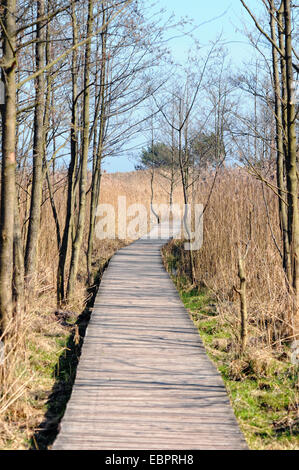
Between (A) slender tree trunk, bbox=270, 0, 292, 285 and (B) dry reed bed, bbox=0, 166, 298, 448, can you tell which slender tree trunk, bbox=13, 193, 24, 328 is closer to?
(B) dry reed bed, bbox=0, 166, 298, 448

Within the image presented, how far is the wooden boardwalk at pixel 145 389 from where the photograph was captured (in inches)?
118

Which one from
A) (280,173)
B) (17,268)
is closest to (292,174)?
(280,173)

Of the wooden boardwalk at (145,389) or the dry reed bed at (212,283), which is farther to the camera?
the dry reed bed at (212,283)

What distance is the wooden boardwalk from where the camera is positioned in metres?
3.01

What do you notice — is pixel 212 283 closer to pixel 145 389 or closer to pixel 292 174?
pixel 292 174

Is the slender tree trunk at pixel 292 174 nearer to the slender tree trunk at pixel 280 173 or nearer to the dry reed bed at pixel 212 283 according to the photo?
the slender tree trunk at pixel 280 173

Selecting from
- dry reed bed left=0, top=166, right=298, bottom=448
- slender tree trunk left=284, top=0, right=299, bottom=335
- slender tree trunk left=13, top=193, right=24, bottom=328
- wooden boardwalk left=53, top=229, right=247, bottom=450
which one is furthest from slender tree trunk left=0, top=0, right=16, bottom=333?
slender tree trunk left=284, top=0, right=299, bottom=335

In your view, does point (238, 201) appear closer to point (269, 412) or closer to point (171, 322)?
point (171, 322)

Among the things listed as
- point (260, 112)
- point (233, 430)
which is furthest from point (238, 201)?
point (260, 112)

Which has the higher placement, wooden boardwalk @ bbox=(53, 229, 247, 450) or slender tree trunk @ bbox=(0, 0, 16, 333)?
slender tree trunk @ bbox=(0, 0, 16, 333)

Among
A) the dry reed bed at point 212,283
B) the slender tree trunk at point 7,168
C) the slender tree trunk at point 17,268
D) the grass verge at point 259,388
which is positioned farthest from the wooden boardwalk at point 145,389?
the slender tree trunk at point 7,168

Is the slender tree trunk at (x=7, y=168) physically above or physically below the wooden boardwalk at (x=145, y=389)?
above

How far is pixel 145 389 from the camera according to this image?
3.70 meters

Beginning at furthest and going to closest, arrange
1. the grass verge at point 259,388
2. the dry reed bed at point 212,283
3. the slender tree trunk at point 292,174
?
the slender tree trunk at point 292,174 < the dry reed bed at point 212,283 < the grass verge at point 259,388
